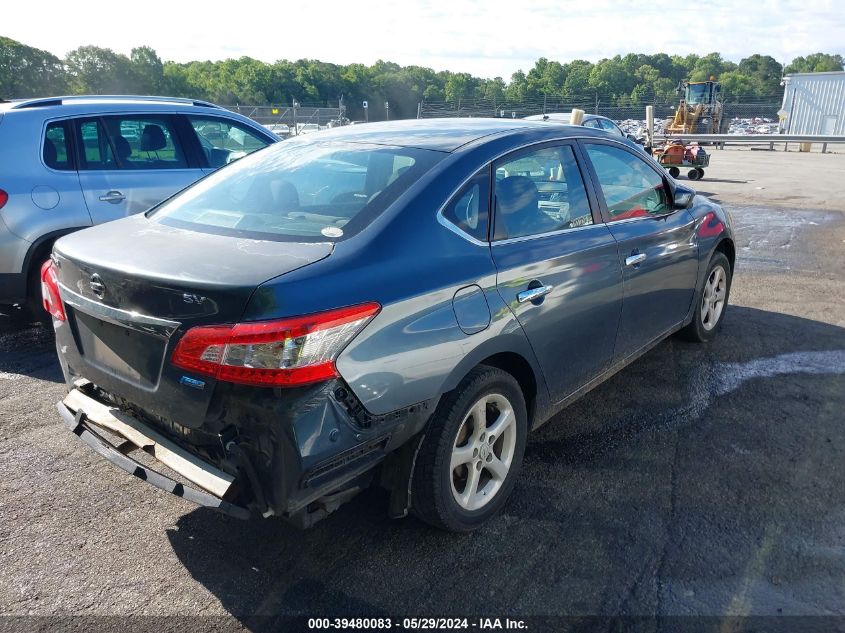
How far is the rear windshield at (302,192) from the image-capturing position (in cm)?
279

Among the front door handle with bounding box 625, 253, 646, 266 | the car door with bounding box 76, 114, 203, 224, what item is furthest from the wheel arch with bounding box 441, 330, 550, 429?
the car door with bounding box 76, 114, 203, 224

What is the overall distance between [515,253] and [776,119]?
187ft

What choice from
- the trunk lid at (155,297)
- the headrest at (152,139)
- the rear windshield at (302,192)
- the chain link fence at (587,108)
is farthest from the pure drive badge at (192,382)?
the chain link fence at (587,108)

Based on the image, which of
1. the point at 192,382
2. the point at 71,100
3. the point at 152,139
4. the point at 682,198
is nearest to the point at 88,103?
the point at 71,100

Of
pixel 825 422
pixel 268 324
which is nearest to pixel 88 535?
pixel 268 324

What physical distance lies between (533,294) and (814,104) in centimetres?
4820

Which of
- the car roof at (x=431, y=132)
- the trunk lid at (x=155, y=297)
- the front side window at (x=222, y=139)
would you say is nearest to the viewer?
the trunk lid at (x=155, y=297)

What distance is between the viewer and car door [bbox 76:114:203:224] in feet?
17.9

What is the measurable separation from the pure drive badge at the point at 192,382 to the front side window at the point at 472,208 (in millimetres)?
1193

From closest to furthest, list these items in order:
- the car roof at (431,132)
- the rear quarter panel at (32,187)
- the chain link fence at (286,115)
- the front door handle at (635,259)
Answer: the car roof at (431,132)
the front door handle at (635,259)
the rear quarter panel at (32,187)
the chain link fence at (286,115)

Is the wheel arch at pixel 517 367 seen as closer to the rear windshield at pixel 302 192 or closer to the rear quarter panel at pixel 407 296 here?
the rear quarter panel at pixel 407 296

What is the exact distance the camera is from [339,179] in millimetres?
3164

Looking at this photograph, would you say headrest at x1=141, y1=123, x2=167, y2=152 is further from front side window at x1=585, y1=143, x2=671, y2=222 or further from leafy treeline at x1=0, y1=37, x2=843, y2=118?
leafy treeline at x1=0, y1=37, x2=843, y2=118

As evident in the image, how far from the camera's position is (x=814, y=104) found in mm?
42375
